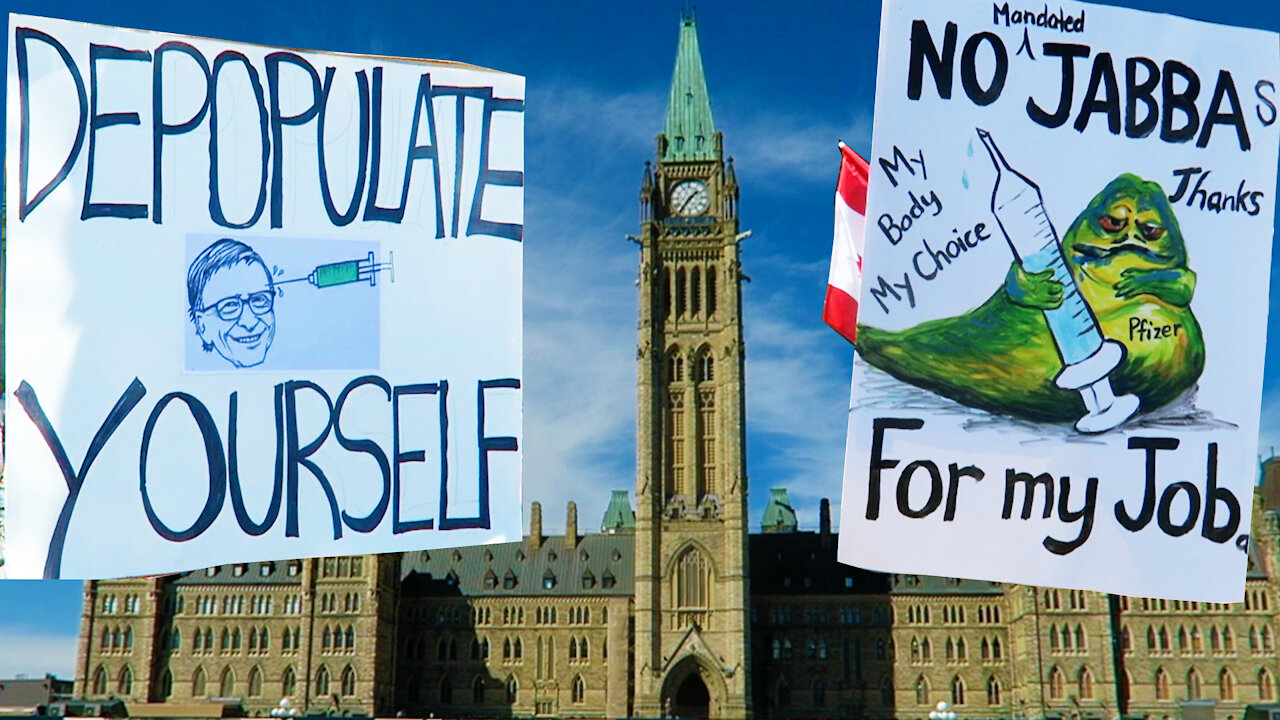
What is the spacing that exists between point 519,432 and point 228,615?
83187 millimetres

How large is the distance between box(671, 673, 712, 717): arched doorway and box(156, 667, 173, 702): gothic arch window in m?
34.6

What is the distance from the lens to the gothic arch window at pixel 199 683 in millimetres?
83875

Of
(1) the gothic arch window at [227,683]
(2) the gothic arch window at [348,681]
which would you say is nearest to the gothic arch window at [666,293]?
(2) the gothic arch window at [348,681]

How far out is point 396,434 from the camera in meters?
8.81

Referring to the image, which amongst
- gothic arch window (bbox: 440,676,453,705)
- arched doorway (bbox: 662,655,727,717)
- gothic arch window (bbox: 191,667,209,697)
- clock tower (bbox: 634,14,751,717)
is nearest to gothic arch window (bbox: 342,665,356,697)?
gothic arch window (bbox: 440,676,453,705)

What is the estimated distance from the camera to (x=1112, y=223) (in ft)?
27.0

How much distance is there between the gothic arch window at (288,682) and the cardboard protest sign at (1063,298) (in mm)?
82390

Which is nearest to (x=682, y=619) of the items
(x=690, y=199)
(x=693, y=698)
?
(x=693, y=698)

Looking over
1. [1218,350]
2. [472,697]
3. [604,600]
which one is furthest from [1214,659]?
[1218,350]

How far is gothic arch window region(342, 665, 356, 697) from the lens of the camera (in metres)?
83.2

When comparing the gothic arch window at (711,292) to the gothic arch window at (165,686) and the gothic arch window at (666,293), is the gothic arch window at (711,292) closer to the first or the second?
the gothic arch window at (666,293)

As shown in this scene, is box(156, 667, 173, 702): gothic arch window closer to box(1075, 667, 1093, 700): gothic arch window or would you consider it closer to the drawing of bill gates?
box(1075, 667, 1093, 700): gothic arch window

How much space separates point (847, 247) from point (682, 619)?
7606cm

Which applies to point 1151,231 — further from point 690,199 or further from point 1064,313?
point 690,199
